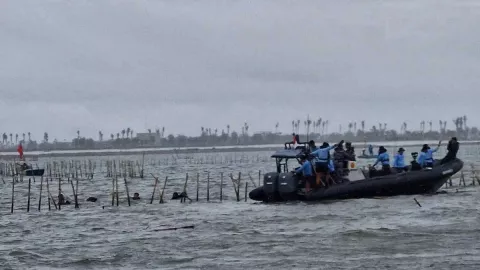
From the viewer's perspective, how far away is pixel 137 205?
39.5 m

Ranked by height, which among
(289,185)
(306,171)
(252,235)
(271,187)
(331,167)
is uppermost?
(331,167)

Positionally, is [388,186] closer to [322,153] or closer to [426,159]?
[426,159]

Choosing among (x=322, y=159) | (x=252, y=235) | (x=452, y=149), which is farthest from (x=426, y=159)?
(x=252, y=235)

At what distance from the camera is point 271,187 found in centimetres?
3550

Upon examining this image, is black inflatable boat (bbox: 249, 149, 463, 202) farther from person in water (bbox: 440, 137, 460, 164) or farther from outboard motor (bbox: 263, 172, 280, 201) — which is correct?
person in water (bbox: 440, 137, 460, 164)

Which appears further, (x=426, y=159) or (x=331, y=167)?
(x=426, y=159)

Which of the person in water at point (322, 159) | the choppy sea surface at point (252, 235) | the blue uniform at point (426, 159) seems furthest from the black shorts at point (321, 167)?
the blue uniform at point (426, 159)

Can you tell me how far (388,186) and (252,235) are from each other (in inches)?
407

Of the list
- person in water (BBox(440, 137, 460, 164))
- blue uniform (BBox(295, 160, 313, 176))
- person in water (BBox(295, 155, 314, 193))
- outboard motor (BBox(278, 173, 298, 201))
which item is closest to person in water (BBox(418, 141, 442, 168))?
person in water (BBox(440, 137, 460, 164))

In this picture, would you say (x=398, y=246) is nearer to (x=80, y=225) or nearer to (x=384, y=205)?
(x=384, y=205)

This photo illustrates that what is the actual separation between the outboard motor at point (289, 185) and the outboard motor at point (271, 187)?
1.20ft

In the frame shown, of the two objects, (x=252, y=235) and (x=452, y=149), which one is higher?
(x=452, y=149)

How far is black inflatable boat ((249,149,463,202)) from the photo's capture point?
113 feet

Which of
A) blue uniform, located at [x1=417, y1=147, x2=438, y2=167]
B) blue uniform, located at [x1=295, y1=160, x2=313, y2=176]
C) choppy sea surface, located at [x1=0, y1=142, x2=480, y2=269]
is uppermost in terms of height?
blue uniform, located at [x1=417, y1=147, x2=438, y2=167]
